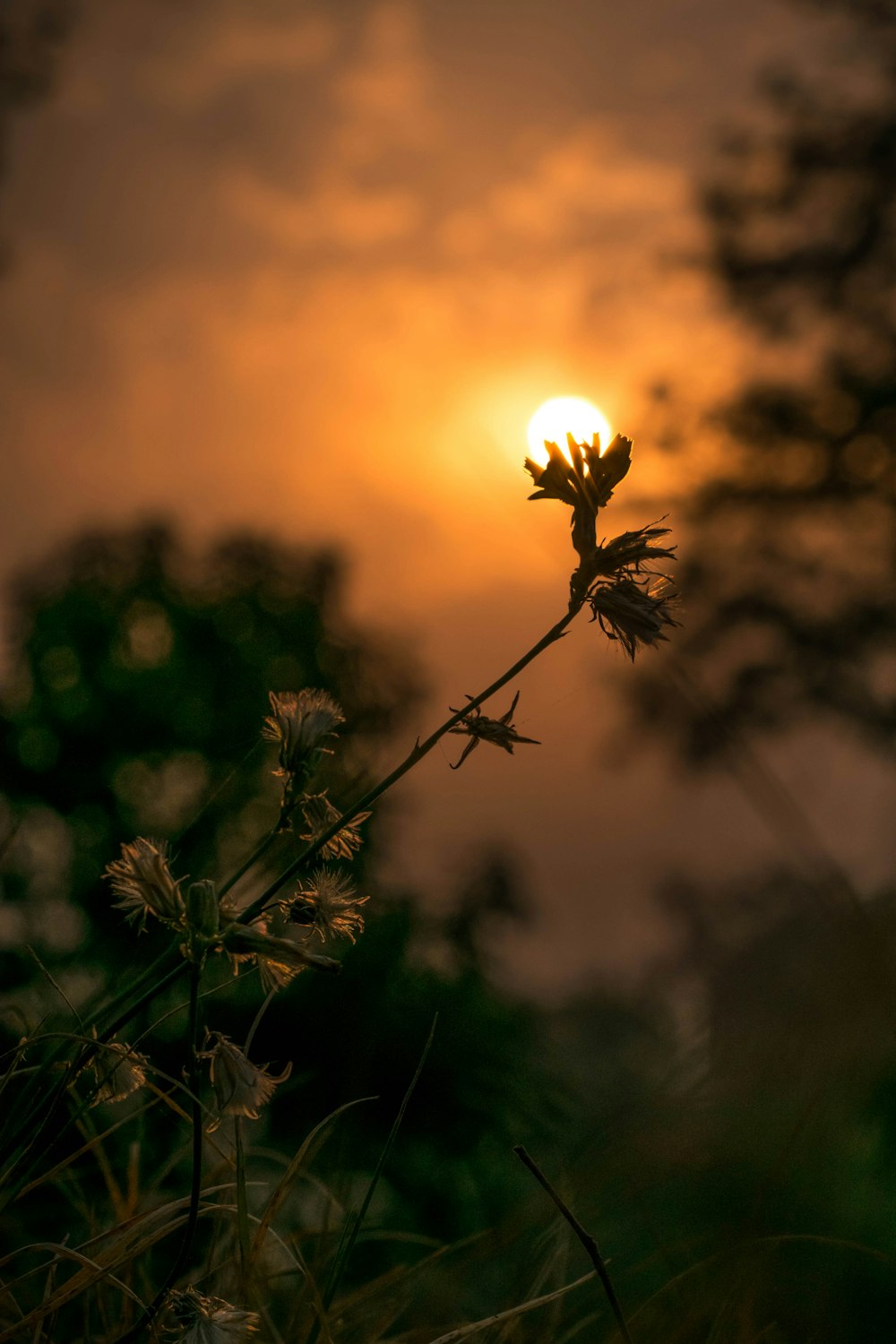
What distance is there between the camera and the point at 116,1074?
3.34 ft

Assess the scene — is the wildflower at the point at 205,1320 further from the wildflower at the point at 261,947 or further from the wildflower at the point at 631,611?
the wildflower at the point at 631,611

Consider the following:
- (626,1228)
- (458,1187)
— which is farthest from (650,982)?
(458,1187)

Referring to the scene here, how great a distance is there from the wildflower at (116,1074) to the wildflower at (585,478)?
62cm

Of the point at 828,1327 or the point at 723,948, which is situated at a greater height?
the point at 723,948

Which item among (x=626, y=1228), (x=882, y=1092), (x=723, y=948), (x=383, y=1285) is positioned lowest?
(x=383, y=1285)

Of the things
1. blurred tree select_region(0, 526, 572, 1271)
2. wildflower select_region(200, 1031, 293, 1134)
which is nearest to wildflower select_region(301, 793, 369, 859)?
wildflower select_region(200, 1031, 293, 1134)

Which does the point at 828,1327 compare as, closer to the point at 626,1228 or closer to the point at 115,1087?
the point at 626,1228

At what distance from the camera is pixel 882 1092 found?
147 cm

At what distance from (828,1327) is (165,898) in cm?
95

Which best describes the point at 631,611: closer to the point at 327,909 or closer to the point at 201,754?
the point at 327,909

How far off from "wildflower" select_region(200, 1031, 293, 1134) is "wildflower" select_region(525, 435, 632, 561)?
54cm

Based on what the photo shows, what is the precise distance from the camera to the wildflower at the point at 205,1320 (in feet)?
3.06

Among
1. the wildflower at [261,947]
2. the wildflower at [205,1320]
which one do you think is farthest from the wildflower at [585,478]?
the wildflower at [205,1320]

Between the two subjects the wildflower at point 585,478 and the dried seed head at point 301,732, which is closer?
the dried seed head at point 301,732
